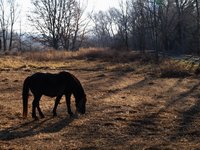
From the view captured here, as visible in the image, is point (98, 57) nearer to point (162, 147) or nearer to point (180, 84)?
point (180, 84)

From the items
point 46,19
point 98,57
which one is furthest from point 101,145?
point 46,19

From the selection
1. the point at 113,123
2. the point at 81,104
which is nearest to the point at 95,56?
the point at 81,104

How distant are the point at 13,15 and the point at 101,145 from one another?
6653 centimetres

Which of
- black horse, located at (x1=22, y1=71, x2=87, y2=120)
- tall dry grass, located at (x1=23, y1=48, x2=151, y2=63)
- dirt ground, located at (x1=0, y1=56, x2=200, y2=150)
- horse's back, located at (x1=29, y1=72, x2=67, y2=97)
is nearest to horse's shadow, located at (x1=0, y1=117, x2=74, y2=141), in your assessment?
dirt ground, located at (x1=0, y1=56, x2=200, y2=150)

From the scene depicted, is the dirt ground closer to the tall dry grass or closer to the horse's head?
the horse's head

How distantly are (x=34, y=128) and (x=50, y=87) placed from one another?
128 centimetres

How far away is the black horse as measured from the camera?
9.55 meters

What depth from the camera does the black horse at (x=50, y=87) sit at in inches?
376

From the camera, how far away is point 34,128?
865 cm

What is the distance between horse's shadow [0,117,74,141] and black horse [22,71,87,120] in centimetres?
37

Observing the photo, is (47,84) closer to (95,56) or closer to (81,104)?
(81,104)

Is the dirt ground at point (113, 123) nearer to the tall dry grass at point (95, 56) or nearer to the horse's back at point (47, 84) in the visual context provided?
the horse's back at point (47, 84)

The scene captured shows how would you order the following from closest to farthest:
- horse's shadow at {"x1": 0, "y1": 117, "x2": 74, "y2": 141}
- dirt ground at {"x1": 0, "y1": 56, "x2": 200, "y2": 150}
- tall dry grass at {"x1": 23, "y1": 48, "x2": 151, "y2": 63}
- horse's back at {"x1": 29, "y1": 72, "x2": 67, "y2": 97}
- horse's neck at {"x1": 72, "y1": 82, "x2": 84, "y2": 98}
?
dirt ground at {"x1": 0, "y1": 56, "x2": 200, "y2": 150}
horse's shadow at {"x1": 0, "y1": 117, "x2": 74, "y2": 141}
horse's back at {"x1": 29, "y1": 72, "x2": 67, "y2": 97}
horse's neck at {"x1": 72, "y1": 82, "x2": 84, "y2": 98}
tall dry grass at {"x1": 23, "y1": 48, "x2": 151, "y2": 63}

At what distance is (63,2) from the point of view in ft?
193
